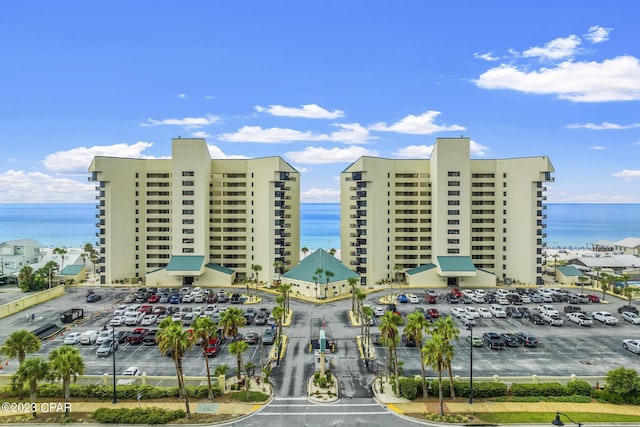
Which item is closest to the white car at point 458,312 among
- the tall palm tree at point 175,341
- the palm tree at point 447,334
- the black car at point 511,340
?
the black car at point 511,340

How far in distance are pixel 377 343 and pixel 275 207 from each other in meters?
46.1

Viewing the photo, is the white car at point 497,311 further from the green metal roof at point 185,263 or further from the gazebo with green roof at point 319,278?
the green metal roof at point 185,263

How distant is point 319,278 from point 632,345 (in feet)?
156

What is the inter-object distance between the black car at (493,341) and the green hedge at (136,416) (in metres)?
36.4

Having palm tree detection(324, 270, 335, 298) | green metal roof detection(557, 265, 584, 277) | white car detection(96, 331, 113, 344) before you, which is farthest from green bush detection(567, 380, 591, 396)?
green metal roof detection(557, 265, 584, 277)

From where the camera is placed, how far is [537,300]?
74312mm

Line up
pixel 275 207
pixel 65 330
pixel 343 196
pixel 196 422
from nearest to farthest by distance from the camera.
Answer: pixel 196 422 < pixel 65 330 < pixel 275 207 < pixel 343 196

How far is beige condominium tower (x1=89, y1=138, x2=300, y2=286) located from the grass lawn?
58.1 m

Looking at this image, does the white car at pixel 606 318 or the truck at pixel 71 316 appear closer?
the white car at pixel 606 318

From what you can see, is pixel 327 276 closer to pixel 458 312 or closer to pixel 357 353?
pixel 458 312

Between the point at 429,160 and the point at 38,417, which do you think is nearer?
the point at 38,417

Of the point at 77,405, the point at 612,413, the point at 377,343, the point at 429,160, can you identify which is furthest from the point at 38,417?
the point at 429,160

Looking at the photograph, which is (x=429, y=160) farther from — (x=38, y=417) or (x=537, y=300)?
(x=38, y=417)

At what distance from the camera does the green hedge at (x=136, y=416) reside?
3384 cm
